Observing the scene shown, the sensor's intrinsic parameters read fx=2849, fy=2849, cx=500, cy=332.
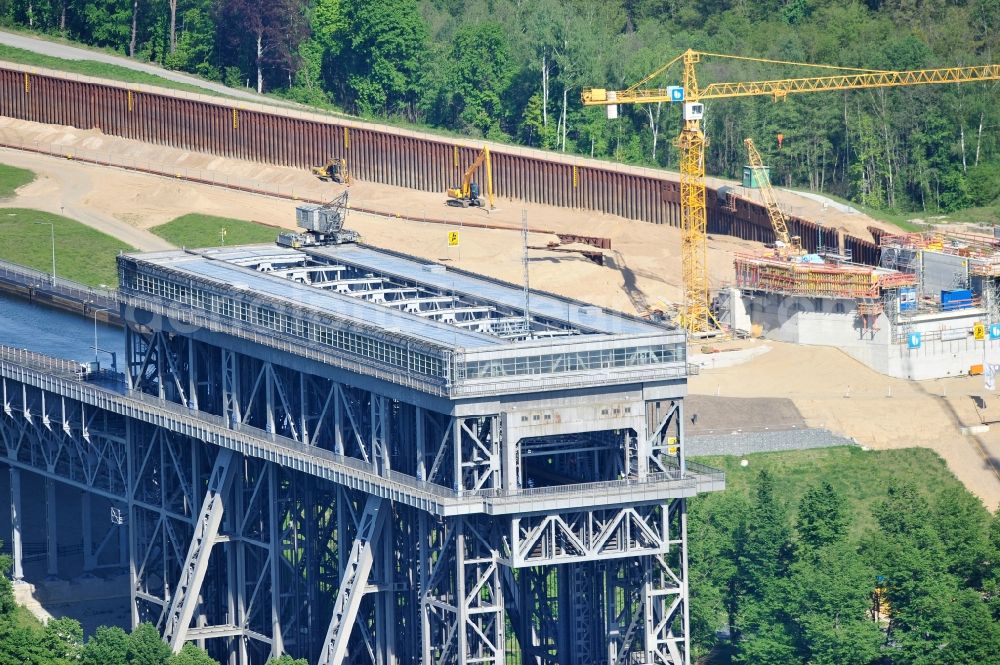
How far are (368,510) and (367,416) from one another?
18.1ft

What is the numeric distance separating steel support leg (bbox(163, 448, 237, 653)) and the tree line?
91.4 feet

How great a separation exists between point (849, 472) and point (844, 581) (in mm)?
32077

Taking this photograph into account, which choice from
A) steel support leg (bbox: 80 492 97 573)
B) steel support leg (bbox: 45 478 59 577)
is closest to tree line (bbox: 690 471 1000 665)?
steel support leg (bbox: 80 492 97 573)

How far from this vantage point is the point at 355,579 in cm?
15538

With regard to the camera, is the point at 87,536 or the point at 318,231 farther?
the point at 87,536

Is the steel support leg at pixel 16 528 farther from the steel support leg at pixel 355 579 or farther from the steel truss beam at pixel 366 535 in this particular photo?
the steel support leg at pixel 355 579

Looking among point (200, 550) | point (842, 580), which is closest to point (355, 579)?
point (200, 550)

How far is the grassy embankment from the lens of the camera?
602 feet

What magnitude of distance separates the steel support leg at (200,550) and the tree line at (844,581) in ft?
91.4

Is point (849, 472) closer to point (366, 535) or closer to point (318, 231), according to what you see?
point (318, 231)

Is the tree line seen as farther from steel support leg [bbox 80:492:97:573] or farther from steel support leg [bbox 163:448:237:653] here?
steel support leg [bbox 80:492:97:573]

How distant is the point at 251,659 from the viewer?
171 m

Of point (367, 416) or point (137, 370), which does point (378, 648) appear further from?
point (137, 370)

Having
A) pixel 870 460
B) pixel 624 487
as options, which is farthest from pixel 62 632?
pixel 870 460
